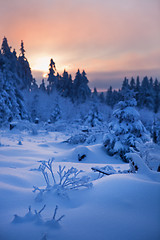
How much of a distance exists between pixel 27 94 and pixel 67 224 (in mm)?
33435

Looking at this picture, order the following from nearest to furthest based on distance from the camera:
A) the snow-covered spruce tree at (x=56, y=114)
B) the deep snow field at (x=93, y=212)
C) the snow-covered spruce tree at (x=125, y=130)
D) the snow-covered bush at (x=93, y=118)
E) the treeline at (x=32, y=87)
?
the deep snow field at (x=93, y=212) < the snow-covered spruce tree at (x=125, y=130) < the treeline at (x=32, y=87) < the snow-covered bush at (x=93, y=118) < the snow-covered spruce tree at (x=56, y=114)

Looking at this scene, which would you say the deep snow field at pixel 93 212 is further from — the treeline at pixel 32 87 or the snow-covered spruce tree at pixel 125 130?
the treeline at pixel 32 87

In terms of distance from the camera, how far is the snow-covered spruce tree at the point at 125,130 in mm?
8805

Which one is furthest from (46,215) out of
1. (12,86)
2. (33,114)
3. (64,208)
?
(33,114)

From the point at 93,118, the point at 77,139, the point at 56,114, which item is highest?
the point at 56,114

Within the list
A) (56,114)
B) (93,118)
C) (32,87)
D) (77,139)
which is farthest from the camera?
(32,87)

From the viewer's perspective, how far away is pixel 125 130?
29.3 feet

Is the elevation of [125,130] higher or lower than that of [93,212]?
lower

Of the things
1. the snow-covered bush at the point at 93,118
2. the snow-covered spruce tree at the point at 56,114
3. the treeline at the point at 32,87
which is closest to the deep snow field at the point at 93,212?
the treeline at the point at 32,87

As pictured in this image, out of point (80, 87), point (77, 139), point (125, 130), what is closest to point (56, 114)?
point (77, 139)

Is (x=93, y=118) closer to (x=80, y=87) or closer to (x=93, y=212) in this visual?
(x=93, y=212)

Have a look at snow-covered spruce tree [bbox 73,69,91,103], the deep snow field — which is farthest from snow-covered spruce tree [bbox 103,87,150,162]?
snow-covered spruce tree [bbox 73,69,91,103]

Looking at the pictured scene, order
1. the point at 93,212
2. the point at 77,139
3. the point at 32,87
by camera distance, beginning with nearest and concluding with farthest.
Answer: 1. the point at 93,212
2. the point at 77,139
3. the point at 32,87

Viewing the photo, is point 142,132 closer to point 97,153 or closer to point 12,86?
point 97,153
